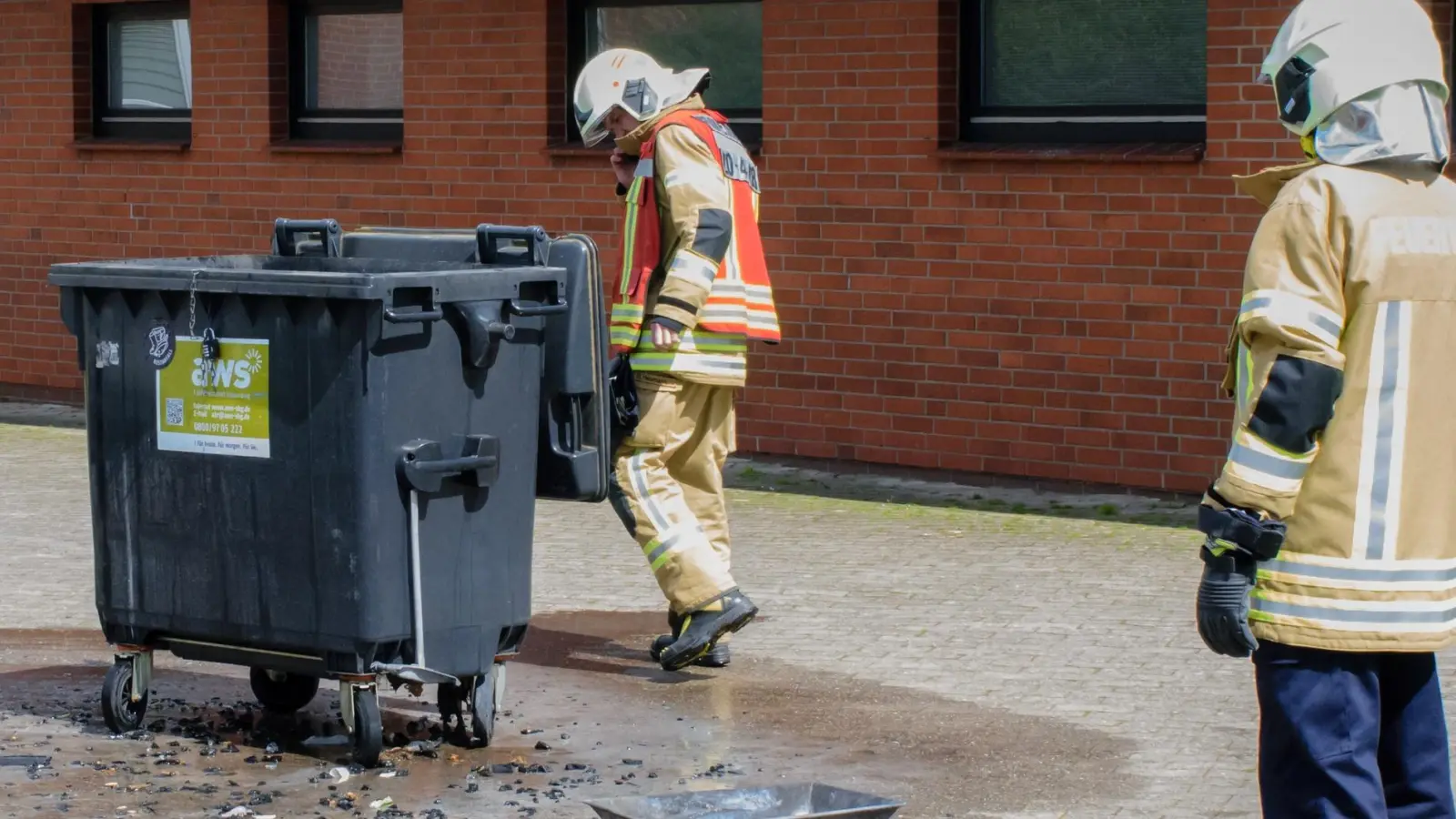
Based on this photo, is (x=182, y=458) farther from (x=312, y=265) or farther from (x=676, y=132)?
(x=676, y=132)

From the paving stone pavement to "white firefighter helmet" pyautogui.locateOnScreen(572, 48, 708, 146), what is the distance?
1.72 metres

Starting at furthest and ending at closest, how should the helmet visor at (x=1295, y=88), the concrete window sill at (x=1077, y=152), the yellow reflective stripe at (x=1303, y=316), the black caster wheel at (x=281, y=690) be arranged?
the concrete window sill at (x=1077, y=152)
the black caster wheel at (x=281, y=690)
the helmet visor at (x=1295, y=88)
the yellow reflective stripe at (x=1303, y=316)

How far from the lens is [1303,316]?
12.4 ft

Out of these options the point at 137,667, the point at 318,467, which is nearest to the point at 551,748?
the point at 318,467

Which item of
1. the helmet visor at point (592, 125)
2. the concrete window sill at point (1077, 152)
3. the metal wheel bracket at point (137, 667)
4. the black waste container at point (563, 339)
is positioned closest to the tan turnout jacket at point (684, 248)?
the helmet visor at point (592, 125)

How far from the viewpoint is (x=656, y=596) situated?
8117 millimetres

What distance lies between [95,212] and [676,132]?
25.1 feet

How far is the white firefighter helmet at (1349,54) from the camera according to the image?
3846 millimetres

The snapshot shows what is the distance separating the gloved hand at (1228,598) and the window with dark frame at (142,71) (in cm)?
1034

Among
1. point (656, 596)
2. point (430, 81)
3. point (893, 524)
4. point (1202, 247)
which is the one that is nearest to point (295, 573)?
point (656, 596)

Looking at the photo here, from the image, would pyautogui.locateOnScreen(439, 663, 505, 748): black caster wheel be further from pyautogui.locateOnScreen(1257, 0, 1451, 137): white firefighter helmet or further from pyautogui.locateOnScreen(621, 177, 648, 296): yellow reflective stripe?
pyautogui.locateOnScreen(1257, 0, 1451, 137): white firefighter helmet

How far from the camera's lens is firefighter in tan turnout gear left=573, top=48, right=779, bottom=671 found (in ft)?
22.1

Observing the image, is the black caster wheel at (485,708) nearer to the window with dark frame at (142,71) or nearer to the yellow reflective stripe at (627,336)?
the yellow reflective stripe at (627,336)

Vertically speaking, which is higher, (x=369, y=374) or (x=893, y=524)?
(x=369, y=374)
